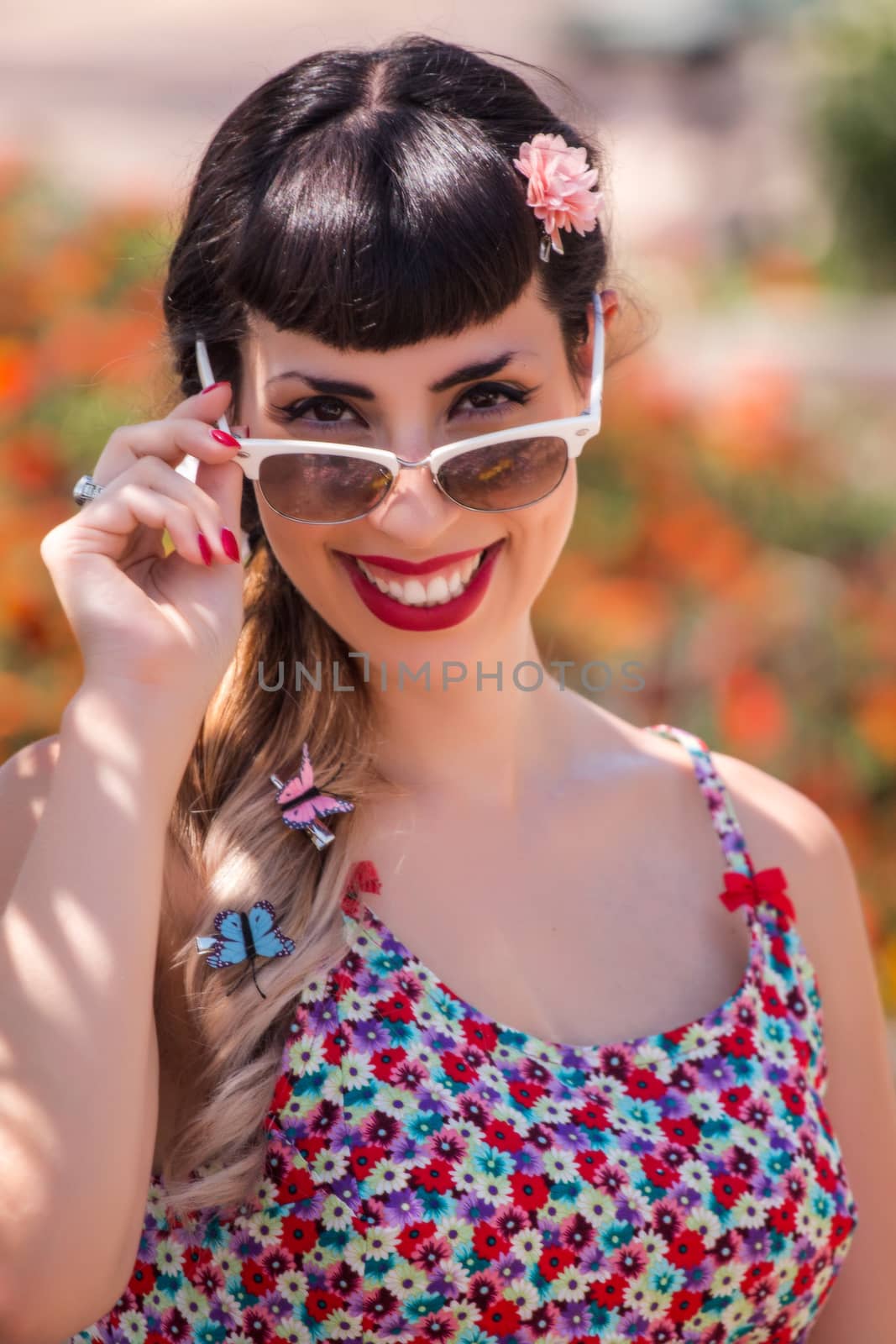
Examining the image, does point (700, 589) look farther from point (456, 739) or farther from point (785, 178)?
point (785, 178)

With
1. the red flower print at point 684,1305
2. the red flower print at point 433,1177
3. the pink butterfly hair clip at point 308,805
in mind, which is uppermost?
the pink butterfly hair clip at point 308,805

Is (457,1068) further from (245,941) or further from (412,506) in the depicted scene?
(412,506)

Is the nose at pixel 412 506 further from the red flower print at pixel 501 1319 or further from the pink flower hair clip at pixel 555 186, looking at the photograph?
the red flower print at pixel 501 1319

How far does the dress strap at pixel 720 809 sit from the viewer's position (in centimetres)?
229

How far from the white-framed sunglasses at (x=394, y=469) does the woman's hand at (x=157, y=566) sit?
0.07 m

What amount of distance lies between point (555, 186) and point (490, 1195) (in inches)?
51.4

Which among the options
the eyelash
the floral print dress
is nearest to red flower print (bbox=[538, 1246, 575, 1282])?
the floral print dress

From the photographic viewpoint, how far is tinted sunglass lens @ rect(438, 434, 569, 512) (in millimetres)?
1954

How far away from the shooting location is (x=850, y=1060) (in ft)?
7.48

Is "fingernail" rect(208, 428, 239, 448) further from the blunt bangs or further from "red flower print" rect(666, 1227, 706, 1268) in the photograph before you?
"red flower print" rect(666, 1227, 706, 1268)

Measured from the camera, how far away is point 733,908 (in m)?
2.20

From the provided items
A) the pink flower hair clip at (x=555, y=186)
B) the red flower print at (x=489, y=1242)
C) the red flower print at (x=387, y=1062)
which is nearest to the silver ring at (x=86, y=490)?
the pink flower hair clip at (x=555, y=186)

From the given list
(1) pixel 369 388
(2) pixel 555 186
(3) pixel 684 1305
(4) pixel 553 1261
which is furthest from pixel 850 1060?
(2) pixel 555 186

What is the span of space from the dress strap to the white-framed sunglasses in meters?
0.59
